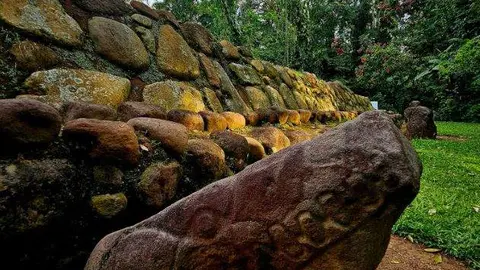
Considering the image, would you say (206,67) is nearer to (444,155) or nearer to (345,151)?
(345,151)

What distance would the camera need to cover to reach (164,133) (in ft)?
5.54

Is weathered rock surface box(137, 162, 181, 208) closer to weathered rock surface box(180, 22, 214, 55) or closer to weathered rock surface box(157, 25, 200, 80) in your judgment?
weathered rock surface box(157, 25, 200, 80)

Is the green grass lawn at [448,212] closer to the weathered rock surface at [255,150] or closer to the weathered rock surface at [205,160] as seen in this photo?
the weathered rock surface at [255,150]

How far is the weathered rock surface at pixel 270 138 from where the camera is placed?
98.7 inches

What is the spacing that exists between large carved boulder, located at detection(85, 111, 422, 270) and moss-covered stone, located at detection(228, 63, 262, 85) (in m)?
2.92

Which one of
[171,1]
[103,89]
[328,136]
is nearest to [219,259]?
[328,136]

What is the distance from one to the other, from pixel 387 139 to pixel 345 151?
0.12 metres

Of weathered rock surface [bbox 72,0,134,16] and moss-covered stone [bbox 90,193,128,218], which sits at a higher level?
weathered rock surface [bbox 72,0,134,16]

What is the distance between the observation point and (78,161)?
1.35 meters

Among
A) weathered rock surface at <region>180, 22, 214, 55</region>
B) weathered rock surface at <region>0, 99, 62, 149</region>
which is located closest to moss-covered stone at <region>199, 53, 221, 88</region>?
weathered rock surface at <region>180, 22, 214, 55</region>

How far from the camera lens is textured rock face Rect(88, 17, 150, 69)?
2369 millimetres

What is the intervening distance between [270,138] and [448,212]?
187cm

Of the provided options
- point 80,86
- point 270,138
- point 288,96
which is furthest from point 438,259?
point 288,96

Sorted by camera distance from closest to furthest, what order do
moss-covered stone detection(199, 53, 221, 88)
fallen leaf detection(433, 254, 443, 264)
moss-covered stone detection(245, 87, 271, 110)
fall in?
fallen leaf detection(433, 254, 443, 264), moss-covered stone detection(199, 53, 221, 88), moss-covered stone detection(245, 87, 271, 110)
